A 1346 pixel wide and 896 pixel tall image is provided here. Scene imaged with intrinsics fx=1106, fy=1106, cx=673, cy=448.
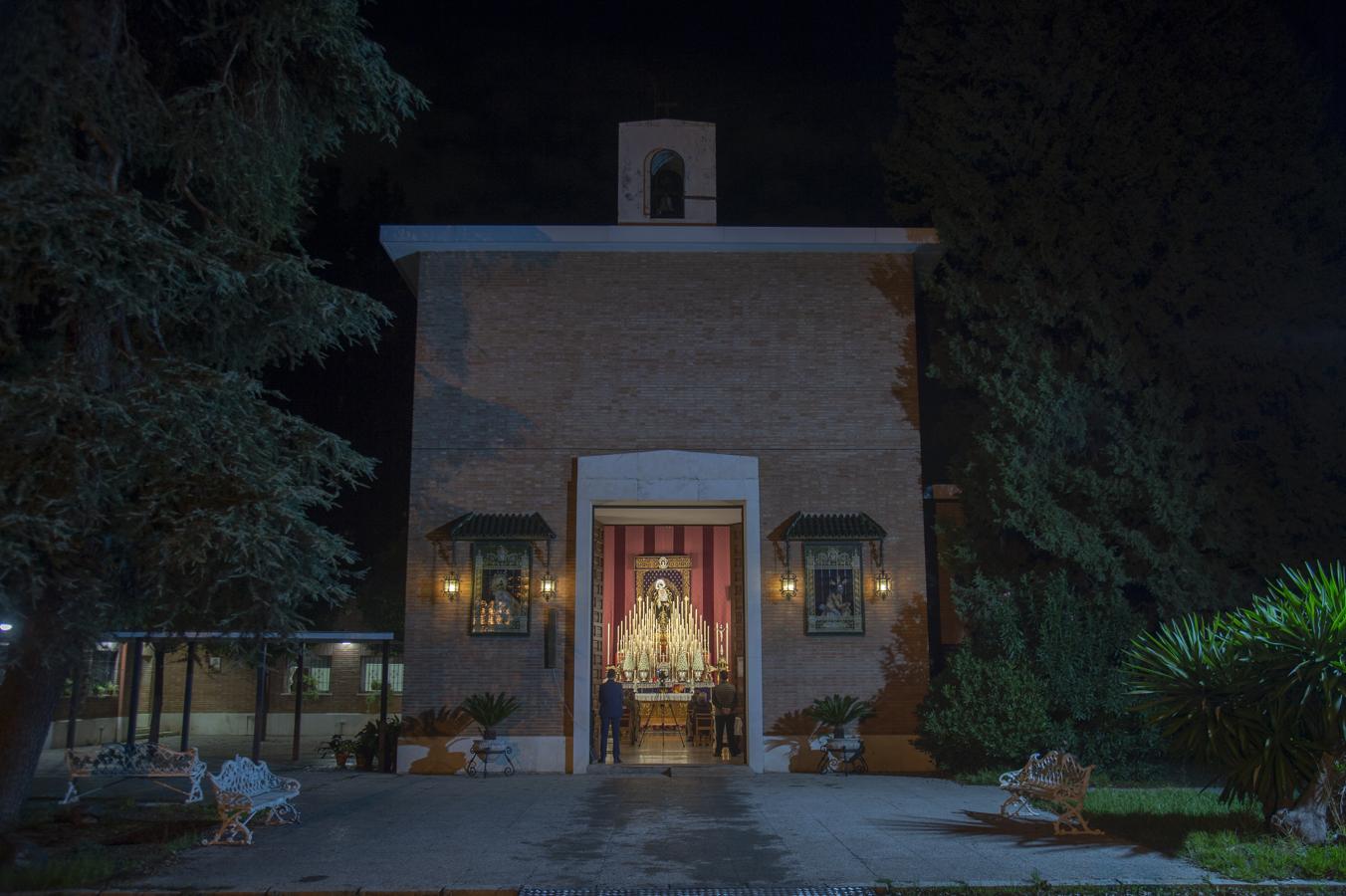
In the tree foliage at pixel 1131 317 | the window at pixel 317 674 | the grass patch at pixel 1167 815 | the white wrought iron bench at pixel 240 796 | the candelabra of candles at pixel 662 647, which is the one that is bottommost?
the grass patch at pixel 1167 815

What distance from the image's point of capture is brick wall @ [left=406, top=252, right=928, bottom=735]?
17.4 meters

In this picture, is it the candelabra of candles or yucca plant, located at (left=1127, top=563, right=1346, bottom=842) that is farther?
the candelabra of candles

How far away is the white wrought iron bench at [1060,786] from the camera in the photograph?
10898 mm

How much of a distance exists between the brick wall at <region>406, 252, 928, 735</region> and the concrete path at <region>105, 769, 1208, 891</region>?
9.11ft

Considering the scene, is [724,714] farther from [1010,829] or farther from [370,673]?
[370,673]

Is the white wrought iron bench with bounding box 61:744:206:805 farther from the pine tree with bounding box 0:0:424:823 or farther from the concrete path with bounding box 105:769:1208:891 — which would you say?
the pine tree with bounding box 0:0:424:823

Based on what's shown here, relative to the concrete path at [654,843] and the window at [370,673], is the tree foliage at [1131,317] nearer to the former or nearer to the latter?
the concrete path at [654,843]

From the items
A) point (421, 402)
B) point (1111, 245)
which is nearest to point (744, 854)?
point (421, 402)

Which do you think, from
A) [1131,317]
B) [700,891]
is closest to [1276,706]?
[700,891]

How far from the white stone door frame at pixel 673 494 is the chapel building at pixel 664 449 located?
1.5 inches

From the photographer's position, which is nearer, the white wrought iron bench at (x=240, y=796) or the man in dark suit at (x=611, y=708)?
the white wrought iron bench at (x=240, y=796)

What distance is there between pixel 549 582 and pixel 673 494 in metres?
2.41

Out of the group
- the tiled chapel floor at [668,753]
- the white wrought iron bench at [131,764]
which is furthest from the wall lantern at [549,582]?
the white wrought iron bench at [131,764]

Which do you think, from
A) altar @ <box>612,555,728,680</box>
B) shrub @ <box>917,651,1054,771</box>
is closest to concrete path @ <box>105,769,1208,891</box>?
shrub @ <box>917,651,1054,771</box>
